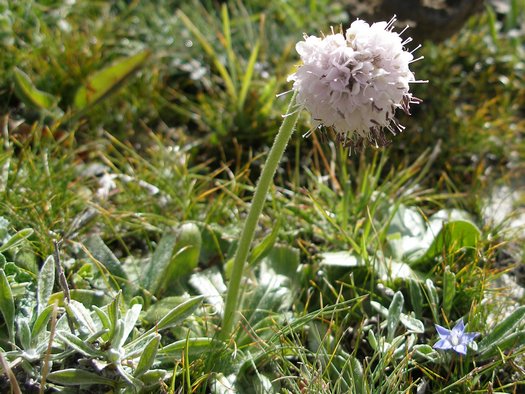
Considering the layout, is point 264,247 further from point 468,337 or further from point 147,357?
point 468,337

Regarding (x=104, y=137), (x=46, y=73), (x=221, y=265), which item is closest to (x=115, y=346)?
(x=221, y=265)

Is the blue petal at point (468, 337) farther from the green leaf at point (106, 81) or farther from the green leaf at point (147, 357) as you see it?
the green leaf at point (106, 81)

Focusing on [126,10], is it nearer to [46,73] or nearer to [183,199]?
[46,73]

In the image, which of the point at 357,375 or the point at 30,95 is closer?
the point at 357,375

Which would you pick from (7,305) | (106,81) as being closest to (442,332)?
(7,305)

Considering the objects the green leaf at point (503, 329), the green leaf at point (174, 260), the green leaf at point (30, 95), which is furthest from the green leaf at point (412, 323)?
the green leaf at point (30, 95)

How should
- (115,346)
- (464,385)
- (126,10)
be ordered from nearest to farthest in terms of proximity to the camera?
(115,346), (464,385), (126,10)
